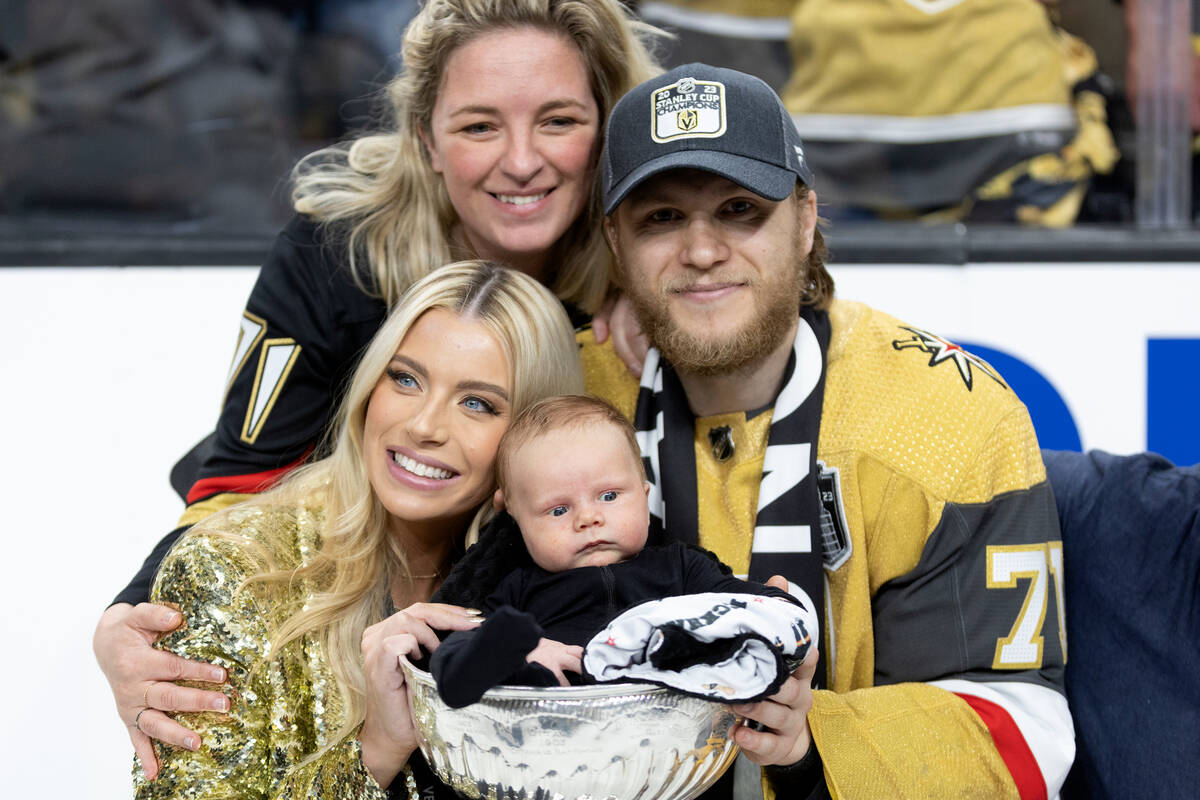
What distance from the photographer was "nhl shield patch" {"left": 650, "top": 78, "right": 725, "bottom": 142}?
Answer: 2.05m

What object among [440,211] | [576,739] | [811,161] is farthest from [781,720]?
[811,161]

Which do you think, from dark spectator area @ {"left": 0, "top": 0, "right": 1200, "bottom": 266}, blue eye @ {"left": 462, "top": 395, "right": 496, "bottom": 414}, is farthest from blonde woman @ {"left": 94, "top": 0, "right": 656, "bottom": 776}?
dark spectator area @ {"left": 0, "top": 0, "right": 1200, "bottom": 266}

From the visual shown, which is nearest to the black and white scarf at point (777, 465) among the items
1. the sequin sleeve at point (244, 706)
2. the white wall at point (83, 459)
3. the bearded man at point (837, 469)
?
the bearded man at point (837, 469)

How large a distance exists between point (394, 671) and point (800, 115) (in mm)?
2298

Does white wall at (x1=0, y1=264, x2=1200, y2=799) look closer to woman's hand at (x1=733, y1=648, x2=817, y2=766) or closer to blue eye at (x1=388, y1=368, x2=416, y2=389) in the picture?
blue eye at (x1=388, y1=368, x2=416, y2=389)

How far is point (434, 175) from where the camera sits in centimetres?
262

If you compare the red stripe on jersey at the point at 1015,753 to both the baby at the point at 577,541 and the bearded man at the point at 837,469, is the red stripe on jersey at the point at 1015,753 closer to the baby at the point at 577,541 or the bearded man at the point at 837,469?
the bearded man at the point at 837,469

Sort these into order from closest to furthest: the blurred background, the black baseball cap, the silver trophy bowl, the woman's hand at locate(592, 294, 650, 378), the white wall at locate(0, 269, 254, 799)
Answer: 1. the silver trophy bowl
2. the black baseball cap
3. the woman's hand at locate(592, 294, 650, 378)
4. the white wall at locate(0, 269, 254, 799)
5. the blurred background

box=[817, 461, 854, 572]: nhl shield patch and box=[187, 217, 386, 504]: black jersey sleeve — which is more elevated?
box=[187, 217, 386, 504]: black jersey sleeve

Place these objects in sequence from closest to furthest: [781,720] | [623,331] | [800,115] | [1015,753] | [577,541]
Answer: [781,720] → [577,541] → [1015,753] → [623,331] → [800,115]

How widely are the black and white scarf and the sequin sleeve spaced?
1.99ft

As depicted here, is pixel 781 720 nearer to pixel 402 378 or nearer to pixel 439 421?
pixel 439 421

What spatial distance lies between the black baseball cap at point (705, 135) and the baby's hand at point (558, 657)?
88 centimetres

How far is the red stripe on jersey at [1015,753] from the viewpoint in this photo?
6.00 feet
